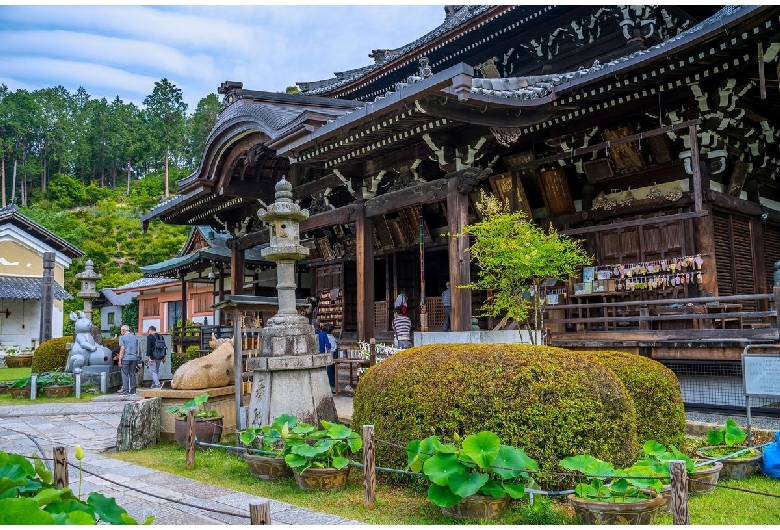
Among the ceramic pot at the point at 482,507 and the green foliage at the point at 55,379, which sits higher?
the green foliage at the point at 55,379

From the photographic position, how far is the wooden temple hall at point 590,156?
8883 millimetres

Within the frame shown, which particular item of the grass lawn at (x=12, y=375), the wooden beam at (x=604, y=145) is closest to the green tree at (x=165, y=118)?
the grass lawn at (x=12, y=375)

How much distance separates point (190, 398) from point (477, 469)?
5.39m

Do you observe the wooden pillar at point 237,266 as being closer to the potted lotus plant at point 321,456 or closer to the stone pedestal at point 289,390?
the stone pedestal at point 289,390

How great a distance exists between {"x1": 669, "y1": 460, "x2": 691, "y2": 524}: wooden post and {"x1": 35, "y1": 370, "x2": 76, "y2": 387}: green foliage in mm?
14782

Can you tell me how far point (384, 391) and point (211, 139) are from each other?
31.3 ft

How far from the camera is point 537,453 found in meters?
4.94

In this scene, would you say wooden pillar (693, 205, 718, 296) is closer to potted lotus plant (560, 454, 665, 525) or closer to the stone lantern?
potted lotus plant (560, 454, 665, 525)

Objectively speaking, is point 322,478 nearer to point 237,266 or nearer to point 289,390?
point 289,390

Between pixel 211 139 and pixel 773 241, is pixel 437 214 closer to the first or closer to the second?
pixel 211 139

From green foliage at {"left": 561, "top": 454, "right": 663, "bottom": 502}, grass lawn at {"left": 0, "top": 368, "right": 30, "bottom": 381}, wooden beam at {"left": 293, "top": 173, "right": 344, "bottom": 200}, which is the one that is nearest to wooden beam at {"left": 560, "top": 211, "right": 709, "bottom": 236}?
wooden beam at {"left": 293, "top": 173, "right": 344, "bottom": 200}

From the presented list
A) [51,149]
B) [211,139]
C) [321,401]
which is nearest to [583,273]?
[321,401]

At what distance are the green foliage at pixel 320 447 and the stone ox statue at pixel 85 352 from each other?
11.9 metres

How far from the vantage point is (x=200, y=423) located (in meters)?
8.00
